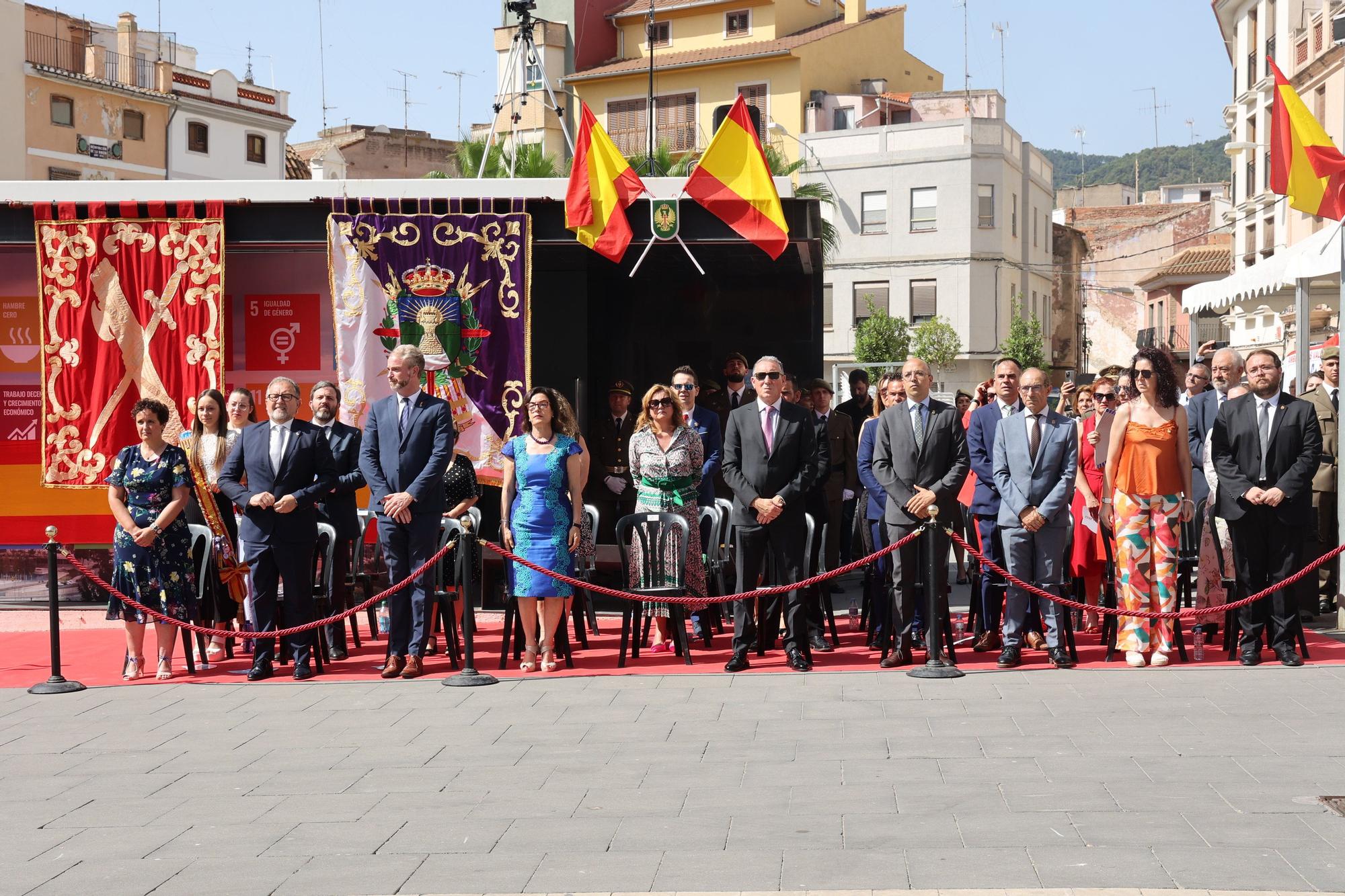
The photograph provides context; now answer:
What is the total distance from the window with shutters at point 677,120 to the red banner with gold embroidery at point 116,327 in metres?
44.9

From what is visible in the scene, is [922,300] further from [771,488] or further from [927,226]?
[771,488]

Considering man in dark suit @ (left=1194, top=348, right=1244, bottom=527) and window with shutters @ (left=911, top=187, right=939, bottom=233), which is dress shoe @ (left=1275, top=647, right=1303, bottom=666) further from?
window with shutters @ (left=911, top=187, right=939, bottom=233)

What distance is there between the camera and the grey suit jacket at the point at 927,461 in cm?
911

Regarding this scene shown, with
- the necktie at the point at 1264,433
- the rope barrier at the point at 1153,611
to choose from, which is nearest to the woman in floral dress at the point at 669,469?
the rope barrier at the point at 1153,611

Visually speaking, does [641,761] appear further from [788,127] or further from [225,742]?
[788,127]

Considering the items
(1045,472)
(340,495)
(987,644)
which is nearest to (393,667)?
(340,495)

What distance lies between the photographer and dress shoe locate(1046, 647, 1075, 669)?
29.7 feet

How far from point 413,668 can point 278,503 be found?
1354mm

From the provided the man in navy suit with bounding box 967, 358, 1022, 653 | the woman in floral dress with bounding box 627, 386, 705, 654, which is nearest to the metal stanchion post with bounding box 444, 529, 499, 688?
the woman in floral dress with bounding box 627, 386, 705, 654

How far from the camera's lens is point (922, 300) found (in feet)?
170

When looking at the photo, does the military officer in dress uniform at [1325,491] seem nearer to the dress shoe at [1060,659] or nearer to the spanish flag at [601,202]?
the dress shoe at [1060,659]

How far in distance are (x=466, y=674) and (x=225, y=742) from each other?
1.83m

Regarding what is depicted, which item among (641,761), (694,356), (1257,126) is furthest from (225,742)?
(1257,126)

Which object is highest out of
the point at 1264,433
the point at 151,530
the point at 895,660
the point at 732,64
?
the point at 732,64
